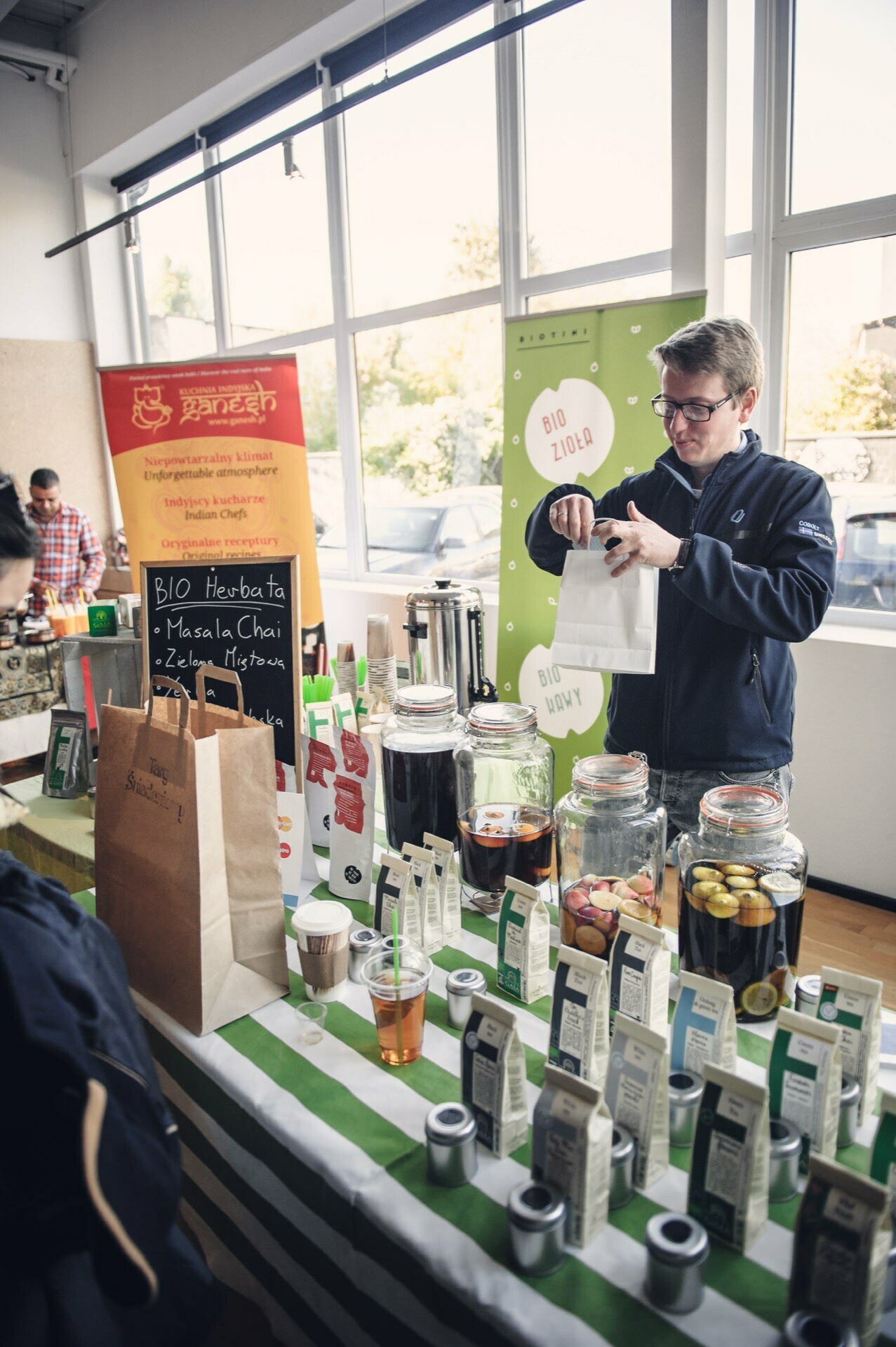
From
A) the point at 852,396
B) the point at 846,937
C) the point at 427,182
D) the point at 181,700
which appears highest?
the point at 427,182

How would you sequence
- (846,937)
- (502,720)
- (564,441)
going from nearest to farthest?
1. (502,720)
2. (846,937)
3. (564,441)

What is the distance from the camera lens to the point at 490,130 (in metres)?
4.24

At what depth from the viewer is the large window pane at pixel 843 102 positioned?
116 inches

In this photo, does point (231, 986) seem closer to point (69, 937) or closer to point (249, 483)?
point (69, 937)

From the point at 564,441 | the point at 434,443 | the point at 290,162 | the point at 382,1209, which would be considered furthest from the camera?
the point at 434,443

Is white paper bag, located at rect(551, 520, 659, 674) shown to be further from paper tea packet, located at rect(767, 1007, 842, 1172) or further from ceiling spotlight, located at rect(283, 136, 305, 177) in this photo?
ceiling spotlight, located at rect(283, 136, 305, 177)

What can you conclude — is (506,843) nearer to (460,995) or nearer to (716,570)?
(460,995)

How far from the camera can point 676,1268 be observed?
74 cm

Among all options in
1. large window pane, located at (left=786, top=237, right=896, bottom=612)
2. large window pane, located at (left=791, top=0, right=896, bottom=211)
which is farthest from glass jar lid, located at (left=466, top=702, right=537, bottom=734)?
large window pane, located at (left=791, top=0, right=896, bottom=211)

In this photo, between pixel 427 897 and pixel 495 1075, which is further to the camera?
pixel 427 897

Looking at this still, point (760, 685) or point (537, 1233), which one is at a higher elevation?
point (760, 685)

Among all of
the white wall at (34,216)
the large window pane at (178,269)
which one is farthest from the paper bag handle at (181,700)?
the white wall at (34,216)

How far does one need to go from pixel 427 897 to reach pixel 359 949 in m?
0.12

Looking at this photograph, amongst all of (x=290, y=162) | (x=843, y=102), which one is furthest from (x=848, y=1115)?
(x=290, y=162)
